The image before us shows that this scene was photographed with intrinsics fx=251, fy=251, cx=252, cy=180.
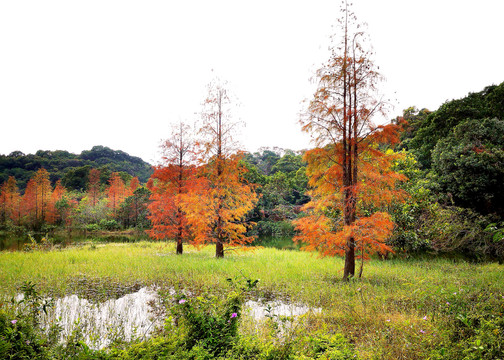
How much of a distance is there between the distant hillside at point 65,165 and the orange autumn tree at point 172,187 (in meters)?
26.9

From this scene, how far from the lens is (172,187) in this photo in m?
14.3

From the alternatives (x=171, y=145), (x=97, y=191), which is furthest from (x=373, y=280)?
(x=97, y=191)

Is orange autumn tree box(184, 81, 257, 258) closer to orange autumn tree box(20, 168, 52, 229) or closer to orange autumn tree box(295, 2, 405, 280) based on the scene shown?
orange autumn tree box(295, 2, 405, 280)

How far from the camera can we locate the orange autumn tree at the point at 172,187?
13648mm

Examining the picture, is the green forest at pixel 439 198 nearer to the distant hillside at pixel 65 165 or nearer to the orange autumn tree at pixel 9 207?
the orange autumn tree at pixel 9 207

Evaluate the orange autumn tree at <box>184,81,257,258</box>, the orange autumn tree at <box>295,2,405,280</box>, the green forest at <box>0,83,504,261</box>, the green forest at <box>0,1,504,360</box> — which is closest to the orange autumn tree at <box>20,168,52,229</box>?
the green forest at <box>0,83,504,261</box>

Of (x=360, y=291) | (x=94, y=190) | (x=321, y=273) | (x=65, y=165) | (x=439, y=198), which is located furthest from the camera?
(x=65, y=165)

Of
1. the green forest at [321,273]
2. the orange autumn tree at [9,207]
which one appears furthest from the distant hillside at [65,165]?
the green forest at [321,273]

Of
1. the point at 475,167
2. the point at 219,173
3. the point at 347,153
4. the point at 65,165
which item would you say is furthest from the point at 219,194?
the point at 65,165

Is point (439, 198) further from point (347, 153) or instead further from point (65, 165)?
point (65, 165)

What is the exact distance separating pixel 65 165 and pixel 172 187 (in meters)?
70.1

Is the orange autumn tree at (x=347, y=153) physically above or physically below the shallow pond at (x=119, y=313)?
above

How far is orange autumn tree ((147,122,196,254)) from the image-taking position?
44.8 ft

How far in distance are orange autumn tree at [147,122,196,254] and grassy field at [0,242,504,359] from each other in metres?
2.60
